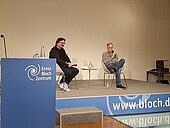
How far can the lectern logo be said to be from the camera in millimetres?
2090

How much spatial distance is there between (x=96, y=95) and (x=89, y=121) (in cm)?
68

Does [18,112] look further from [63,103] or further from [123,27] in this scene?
[123,27]

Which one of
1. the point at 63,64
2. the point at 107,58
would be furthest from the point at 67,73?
the point at 107,58

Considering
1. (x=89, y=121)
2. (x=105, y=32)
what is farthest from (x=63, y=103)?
(x=105, y=32)

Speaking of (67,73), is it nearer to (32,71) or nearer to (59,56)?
(59,56)

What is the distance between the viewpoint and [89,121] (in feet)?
11.2

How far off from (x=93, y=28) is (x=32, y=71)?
194 inches

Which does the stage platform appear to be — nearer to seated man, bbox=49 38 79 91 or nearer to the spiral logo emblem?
seated man, bbox=49 38 79 91

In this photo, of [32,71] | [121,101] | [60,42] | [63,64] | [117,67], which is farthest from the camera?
[117,67]

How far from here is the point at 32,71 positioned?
6.88ft

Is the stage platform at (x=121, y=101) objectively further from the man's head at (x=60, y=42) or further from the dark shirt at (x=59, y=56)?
the man's head at (x=60, y=42)

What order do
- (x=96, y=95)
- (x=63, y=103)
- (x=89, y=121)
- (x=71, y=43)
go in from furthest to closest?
(x=71, y=43), (x=96, y=95), (x=63, y=103), (x=89, y=121)

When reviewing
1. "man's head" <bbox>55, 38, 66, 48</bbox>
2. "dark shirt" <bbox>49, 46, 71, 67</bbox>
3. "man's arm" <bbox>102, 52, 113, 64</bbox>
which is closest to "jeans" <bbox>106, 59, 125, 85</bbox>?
"man's arm" <bbox>102, 52, 113, 64</bbox>

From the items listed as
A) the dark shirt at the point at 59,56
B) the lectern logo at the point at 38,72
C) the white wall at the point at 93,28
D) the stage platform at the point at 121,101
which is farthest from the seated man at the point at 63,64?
the lectern logo at the point at 38,72
